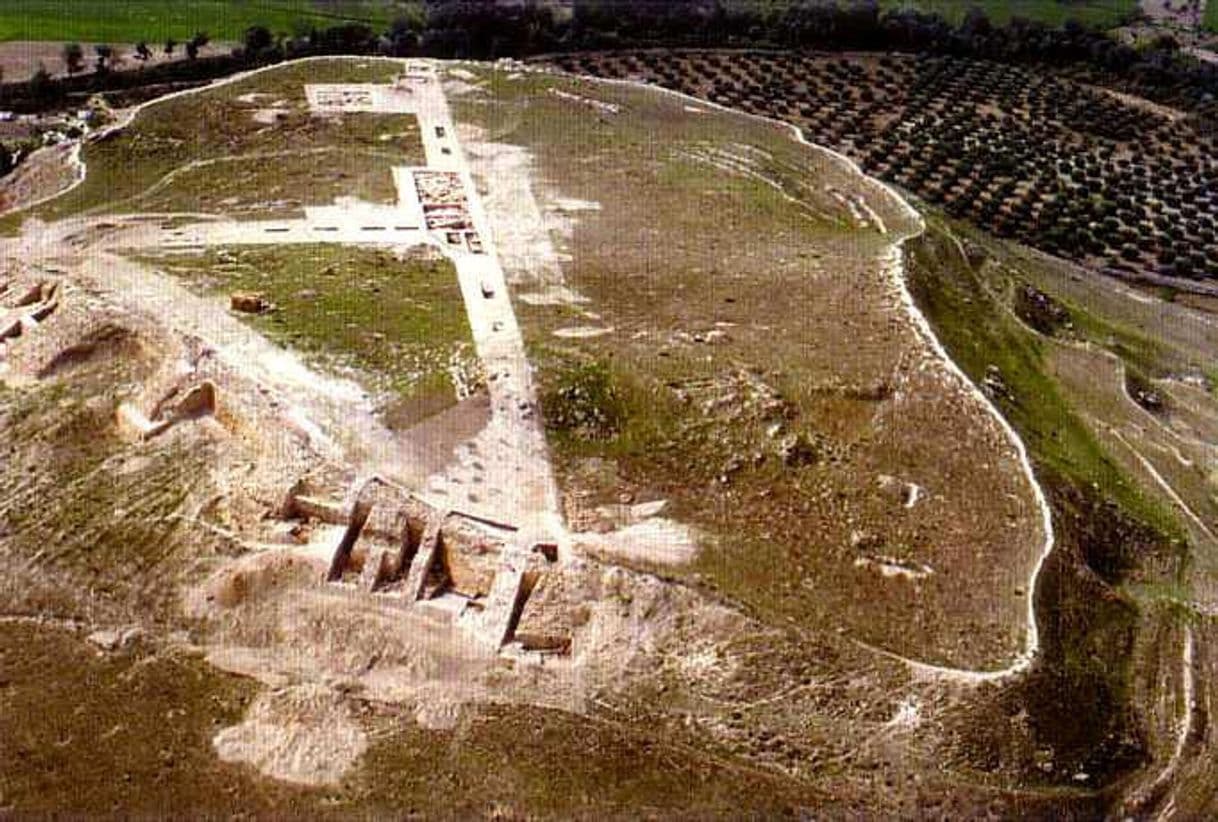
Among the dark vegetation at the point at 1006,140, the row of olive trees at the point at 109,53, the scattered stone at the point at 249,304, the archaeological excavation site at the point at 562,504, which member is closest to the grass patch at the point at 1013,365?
the archaeological excavation site at the point at 562,504

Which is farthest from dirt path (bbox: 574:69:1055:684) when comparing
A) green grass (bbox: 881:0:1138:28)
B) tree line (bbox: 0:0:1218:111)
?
green grass (bbox: 881:0:1138:28)

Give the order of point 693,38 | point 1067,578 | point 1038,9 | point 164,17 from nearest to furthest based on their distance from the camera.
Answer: point 1067,578 < point 164,17 < point 693,38 < point 1038,9

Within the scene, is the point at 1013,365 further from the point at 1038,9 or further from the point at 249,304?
the point at 1038,9

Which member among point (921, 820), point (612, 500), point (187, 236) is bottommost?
point (921, 820)

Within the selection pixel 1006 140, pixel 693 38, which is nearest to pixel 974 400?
pixel 1006 140

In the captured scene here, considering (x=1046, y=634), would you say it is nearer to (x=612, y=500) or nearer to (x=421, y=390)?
(x=612, y=500)

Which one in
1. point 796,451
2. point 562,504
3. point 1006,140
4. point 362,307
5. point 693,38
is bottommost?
point 562,504

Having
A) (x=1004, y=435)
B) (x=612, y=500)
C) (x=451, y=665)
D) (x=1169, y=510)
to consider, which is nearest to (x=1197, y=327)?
(x=1169, y=510)
